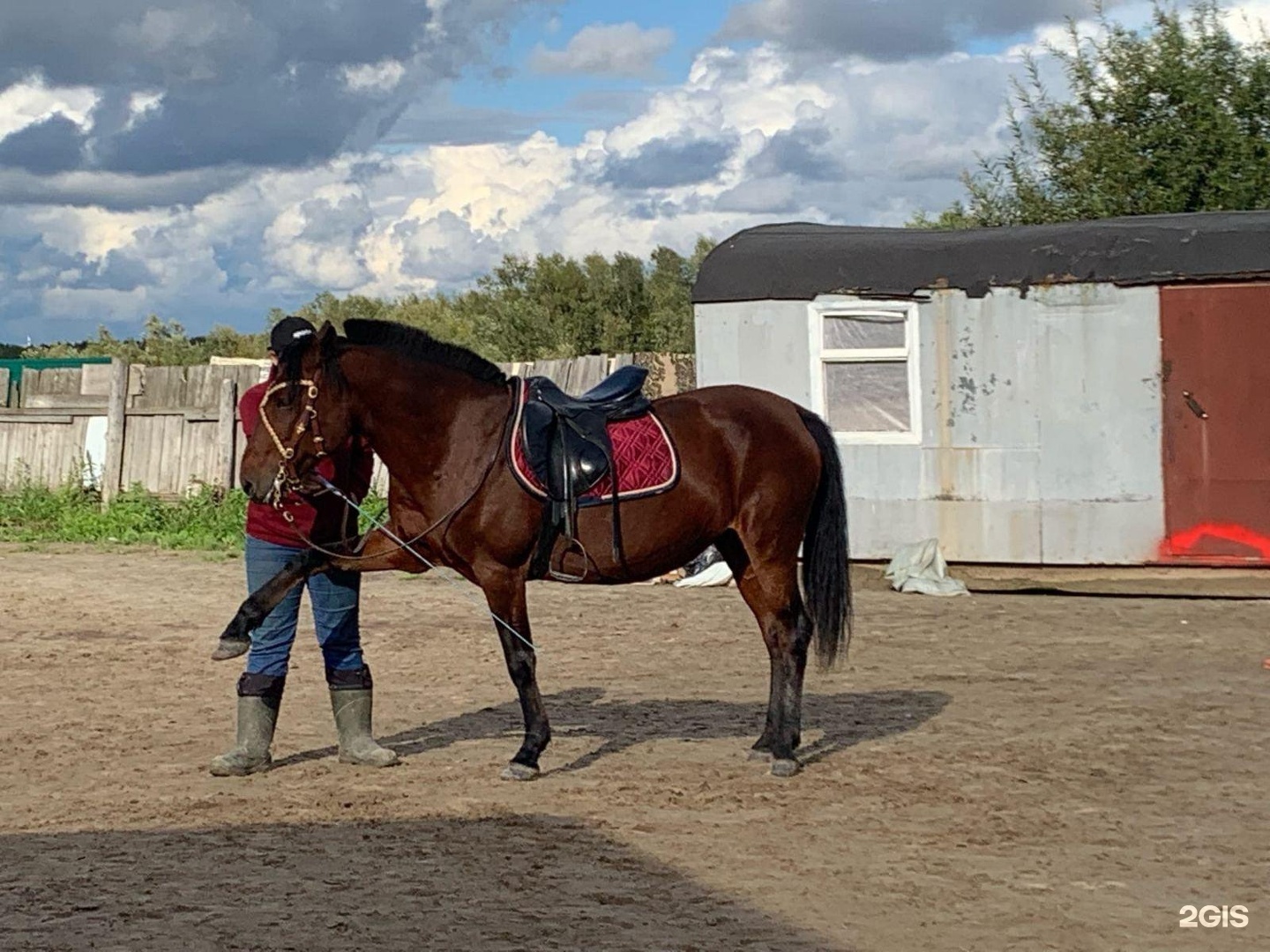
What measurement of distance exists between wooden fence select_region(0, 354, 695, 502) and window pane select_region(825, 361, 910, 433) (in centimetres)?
454

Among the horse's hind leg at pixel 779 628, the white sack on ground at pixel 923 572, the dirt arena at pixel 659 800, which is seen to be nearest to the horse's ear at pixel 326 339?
the dirt arena at pixel 659 800

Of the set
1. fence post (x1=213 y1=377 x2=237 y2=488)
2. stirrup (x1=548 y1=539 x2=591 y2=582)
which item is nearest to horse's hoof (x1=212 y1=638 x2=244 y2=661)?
stirrup (x1=548 y1=539 x2=591 y2=582)

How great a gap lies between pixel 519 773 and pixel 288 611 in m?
1.26

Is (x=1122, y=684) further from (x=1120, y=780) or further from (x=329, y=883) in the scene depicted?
(x=329, y=883)

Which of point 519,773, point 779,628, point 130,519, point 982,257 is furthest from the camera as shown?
point 130,519

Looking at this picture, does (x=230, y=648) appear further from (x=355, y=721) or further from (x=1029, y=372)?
(x=1029, y=372)

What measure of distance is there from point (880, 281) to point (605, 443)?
756 centimetres

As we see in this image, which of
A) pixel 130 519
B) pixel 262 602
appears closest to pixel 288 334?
pixel 262 602

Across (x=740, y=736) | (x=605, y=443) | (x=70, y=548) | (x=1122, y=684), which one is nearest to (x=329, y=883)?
(x=605, y=443)

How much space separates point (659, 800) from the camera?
270 inches

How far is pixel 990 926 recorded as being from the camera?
499 centimetres

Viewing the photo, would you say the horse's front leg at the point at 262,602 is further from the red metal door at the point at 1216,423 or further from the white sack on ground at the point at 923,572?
the red metal door at the point at 1216,423

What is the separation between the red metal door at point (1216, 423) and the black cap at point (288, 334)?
28.0 ft

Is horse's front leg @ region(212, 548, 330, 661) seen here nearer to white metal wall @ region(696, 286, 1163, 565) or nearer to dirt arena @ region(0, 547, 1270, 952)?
dirt arena @ region(0, 547, 1270, 952)
